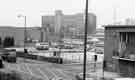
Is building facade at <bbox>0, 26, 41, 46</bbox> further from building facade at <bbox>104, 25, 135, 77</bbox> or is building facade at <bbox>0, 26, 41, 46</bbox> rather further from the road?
building facade at <bbox>104, 25, 135, 77</bbox>

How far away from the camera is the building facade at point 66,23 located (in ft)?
404

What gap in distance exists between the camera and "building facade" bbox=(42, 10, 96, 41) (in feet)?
404

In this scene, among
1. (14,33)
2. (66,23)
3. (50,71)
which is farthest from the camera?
(66,23)

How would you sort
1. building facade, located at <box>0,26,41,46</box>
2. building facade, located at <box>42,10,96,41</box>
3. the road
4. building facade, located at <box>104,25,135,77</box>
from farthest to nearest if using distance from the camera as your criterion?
1. building facade, located at <box>42,10,96,41</box>
2. building facade, located at <box>0,26,41,46</box>
3. building facade, located at <box>104,25,135,77</box>
4. the road

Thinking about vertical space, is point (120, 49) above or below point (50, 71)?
above

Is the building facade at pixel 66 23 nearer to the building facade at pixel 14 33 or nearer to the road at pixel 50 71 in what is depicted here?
the building facade at pixel 14 33

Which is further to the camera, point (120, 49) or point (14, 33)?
point (14, 33)

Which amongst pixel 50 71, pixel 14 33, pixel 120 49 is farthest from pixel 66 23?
pixel 120 49

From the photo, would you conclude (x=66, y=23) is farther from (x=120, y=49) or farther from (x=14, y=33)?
(x=120, y=49)

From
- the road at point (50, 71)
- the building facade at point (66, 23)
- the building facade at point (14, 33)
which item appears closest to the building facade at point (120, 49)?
the road at point (50, 71)

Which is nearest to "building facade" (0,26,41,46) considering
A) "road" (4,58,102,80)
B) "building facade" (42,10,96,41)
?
"building facade" (42,10,96,41)

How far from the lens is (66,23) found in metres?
148

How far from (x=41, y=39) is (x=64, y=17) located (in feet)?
188

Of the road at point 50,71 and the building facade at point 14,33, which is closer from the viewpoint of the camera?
the road at point 50,71
